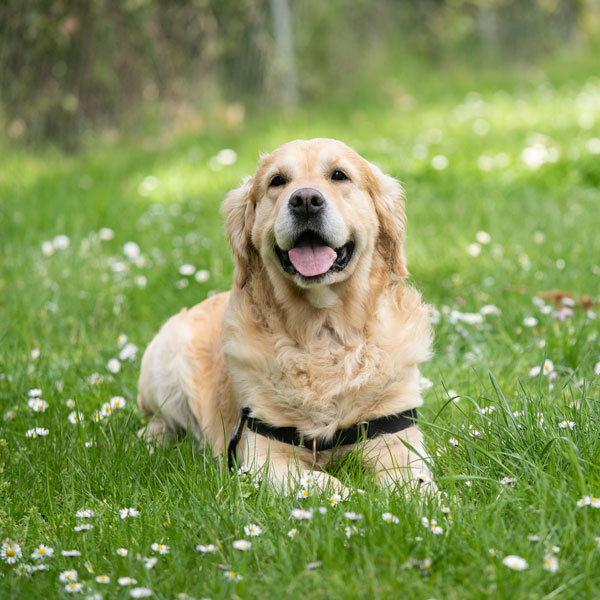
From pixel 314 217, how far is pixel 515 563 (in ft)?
5.00

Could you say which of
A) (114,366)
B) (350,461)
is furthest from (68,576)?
(114,366)

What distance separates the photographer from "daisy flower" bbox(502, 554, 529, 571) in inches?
77.1

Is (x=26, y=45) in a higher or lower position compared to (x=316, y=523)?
higher

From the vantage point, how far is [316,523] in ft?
7.38

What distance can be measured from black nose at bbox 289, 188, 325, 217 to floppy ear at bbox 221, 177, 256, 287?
43cm

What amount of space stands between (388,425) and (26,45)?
21.1ft

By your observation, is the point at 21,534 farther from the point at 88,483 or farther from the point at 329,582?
the point at 329,582

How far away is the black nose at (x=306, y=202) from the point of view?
3006 mm

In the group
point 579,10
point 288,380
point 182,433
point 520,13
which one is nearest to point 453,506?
point 288,380

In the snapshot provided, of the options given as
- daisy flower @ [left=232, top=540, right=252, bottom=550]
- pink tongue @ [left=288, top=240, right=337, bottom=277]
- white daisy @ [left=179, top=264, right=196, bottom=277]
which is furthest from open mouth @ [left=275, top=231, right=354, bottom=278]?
white daisy @ [left=179, top=264, right=196, bottom=277]

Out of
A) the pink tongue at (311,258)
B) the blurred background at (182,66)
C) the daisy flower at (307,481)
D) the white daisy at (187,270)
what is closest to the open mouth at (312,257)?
the pink tongue at (311,258)

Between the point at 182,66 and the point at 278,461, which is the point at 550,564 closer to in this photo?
the point at 278,461

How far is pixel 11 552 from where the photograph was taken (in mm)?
2273

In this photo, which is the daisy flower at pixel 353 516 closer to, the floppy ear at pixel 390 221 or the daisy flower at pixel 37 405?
the floppy ear at pixel 390 221
